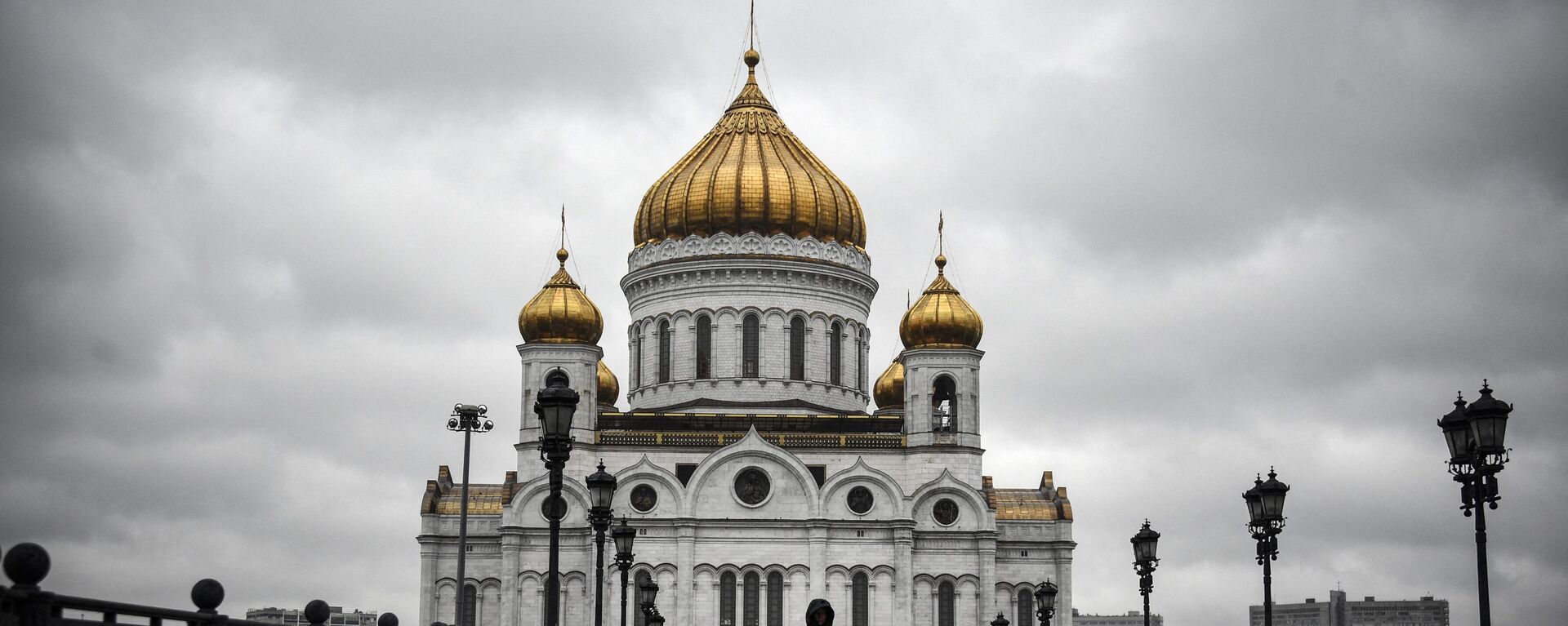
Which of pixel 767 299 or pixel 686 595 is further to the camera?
pixel 767 299

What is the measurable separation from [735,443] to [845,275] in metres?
7.79

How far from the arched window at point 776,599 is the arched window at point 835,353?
7589 millimetres

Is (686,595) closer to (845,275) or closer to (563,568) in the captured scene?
(563,568)

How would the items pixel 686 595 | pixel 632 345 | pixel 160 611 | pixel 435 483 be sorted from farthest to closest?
pixel 632 345 < pixel 435 483 < pixel 686 595 < pixel 160 611

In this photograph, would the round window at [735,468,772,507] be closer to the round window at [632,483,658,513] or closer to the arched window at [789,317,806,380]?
the round window at [632,483,658,513]

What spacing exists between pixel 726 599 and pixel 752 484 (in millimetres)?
3152

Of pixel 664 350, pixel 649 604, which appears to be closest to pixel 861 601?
pixel 664 350

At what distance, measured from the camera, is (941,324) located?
52.6m

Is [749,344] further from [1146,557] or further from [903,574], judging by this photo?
[1146,557]

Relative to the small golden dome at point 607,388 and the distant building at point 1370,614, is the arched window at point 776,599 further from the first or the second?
the distant building at point 1370,614

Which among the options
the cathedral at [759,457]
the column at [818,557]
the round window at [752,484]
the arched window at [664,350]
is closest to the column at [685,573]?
the cathedral at [759,457]

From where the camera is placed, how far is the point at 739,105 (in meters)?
59.9

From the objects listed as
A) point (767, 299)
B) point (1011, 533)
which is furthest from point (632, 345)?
point (1011, 533)

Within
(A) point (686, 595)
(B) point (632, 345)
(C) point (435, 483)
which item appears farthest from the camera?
(B) point (632, 345)
